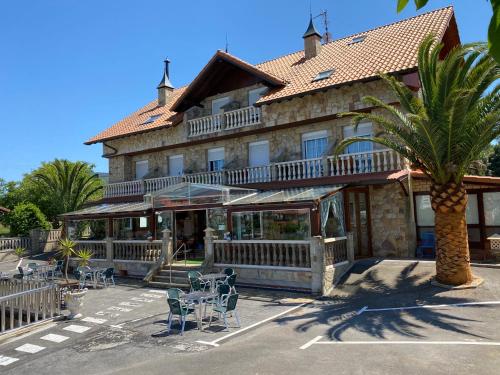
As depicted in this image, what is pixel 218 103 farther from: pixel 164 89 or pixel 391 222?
pixel 391 222

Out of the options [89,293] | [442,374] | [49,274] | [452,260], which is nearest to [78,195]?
[49,274]

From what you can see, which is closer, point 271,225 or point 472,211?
point 472,211

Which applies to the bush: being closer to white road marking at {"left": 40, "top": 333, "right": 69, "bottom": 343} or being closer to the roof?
the roof

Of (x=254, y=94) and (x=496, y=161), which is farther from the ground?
(x=254, y=94)

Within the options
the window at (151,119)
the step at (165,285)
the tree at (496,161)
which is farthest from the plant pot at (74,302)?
the tree at (496,161)

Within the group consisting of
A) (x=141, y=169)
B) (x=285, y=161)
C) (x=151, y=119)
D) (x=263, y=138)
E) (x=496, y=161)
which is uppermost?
(x=151, y=119)

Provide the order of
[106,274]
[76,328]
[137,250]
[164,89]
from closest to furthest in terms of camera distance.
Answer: [76,328]
[106,274]
[137,250]
[164,89]

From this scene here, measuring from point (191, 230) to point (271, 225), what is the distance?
6.15 metres

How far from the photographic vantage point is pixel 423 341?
24.4 ft

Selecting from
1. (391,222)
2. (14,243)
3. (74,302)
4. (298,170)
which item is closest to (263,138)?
(298,170)

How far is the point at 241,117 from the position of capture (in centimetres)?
1939

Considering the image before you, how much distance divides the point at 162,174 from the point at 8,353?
15.1 metres

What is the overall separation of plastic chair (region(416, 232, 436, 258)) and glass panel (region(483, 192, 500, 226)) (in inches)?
78.8

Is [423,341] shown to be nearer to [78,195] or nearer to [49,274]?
[49,274]
